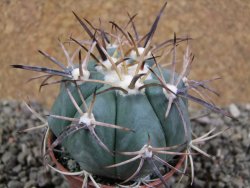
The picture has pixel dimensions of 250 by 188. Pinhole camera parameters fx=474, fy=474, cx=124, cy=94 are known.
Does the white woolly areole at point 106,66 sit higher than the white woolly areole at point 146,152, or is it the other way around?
the white woolly areole at point 106,66

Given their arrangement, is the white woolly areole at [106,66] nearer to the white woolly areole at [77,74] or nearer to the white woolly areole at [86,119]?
the white woolly areole at [77,74]

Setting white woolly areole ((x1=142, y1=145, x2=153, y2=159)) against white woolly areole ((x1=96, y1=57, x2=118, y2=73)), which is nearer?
white woolly areole ((x1=142, y1=145, x2=153, y2=159))

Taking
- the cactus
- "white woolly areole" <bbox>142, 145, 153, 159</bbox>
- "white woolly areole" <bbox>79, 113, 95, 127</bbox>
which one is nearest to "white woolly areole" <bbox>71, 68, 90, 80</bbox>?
the cactus

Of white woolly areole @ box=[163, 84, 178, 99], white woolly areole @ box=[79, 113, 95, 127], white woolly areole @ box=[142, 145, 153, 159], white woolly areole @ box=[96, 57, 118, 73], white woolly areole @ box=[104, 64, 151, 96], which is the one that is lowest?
white woolly areole @ box=[142, 145, 153, 159]

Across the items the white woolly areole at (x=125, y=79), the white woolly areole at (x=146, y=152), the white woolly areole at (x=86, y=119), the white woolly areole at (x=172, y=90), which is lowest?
the white woolly areole at (x=146, y=152)

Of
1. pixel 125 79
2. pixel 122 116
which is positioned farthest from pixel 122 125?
pixel 125 79

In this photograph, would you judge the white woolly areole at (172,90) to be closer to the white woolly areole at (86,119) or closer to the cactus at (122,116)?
the cactus at (122,116)

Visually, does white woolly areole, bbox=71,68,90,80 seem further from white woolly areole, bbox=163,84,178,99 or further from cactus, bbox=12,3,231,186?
white woolly areole, bbox=163,84,178,99

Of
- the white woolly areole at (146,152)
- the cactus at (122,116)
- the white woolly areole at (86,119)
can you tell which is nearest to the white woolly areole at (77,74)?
the cactus at (122,116)

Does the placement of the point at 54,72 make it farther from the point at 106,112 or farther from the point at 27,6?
the point at 27,6

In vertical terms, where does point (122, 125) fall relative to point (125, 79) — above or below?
below

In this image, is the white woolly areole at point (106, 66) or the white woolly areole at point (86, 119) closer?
the white woolly areole at point (86, 119)

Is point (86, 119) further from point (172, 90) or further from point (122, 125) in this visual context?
point (172, 90)
